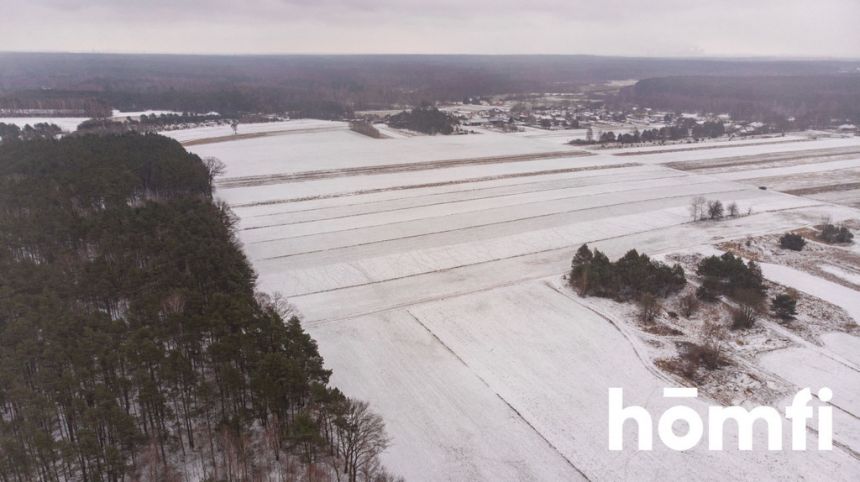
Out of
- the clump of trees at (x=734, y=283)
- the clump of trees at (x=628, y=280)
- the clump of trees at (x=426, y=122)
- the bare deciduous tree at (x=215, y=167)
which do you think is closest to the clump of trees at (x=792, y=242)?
the clump of trees at (x=734, y=283)

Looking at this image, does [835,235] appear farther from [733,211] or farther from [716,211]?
[716,211]

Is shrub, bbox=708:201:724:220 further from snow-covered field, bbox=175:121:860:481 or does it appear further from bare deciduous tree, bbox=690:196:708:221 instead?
snow-covered field, bbox=175:121:860:481

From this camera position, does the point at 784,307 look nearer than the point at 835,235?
Yes

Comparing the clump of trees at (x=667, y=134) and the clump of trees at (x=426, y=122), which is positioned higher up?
the clump of trees at (x=426, y=122)

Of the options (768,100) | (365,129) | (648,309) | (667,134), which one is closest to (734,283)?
(648,309)

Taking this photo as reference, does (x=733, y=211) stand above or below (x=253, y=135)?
below

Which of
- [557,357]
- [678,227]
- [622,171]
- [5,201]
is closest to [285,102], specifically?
[622,171]
